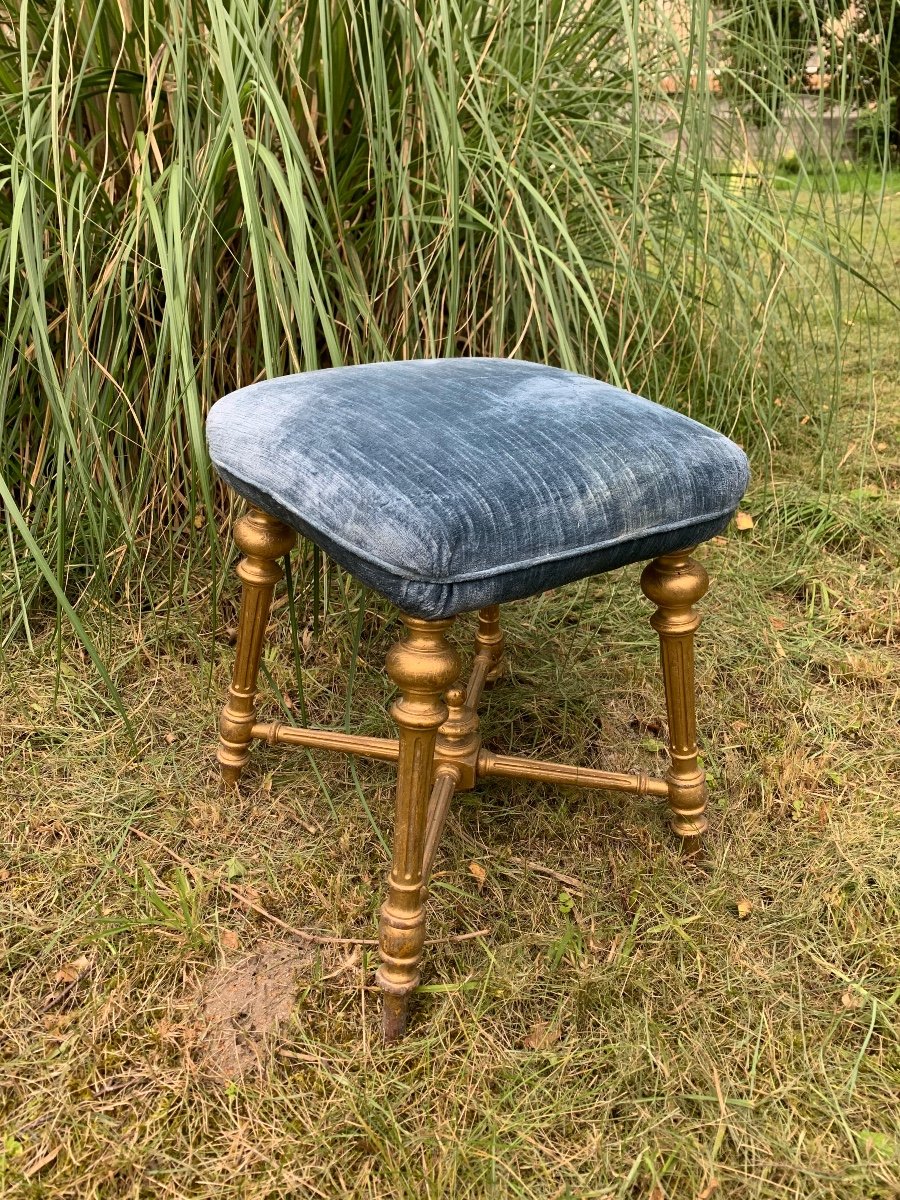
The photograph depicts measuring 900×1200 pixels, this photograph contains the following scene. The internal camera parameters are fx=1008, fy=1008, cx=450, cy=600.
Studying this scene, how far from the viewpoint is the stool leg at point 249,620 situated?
44.6 inches

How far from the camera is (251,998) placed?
1019mm

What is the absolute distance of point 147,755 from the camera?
1338 millimetres

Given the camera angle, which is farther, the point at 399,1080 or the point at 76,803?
the point at 76,803

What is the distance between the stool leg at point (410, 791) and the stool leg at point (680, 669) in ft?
0.93

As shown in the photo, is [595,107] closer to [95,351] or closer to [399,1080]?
[95,351]

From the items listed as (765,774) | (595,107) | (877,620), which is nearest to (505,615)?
(765,774)

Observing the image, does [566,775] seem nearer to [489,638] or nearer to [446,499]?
[489,638]

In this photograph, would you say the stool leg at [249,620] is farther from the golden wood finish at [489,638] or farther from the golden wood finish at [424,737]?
the golden wood finish at [489,638]

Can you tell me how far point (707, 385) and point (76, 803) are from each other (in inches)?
49.7

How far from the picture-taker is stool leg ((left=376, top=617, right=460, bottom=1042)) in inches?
34.1

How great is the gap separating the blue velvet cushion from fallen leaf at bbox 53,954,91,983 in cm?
51

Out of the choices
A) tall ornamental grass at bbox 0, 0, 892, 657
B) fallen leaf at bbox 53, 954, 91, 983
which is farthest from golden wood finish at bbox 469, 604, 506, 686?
fallen leaf at bbox 53, 954, 91, 983

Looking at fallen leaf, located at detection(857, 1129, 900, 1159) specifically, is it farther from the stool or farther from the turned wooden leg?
the turned wooden leg

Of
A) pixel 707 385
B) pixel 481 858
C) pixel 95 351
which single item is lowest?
pixel 481 858
